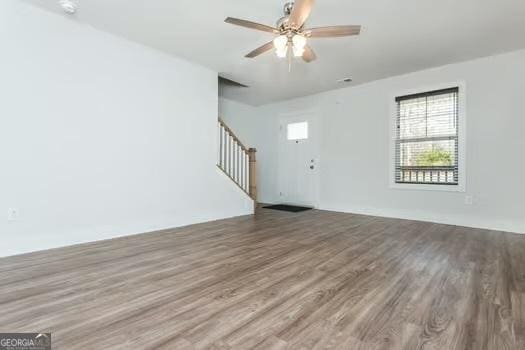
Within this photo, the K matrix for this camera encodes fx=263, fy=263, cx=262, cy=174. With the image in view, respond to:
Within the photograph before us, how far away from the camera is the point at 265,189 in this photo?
6.84 meters

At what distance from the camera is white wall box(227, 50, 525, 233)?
370cm

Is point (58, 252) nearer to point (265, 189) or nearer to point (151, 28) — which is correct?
point (151, 28)

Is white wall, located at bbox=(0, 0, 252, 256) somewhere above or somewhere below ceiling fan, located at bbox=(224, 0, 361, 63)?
below

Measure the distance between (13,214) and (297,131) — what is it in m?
5.05

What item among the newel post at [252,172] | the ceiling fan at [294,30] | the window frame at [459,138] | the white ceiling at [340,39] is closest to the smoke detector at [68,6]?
the white ceiling at [340,39]

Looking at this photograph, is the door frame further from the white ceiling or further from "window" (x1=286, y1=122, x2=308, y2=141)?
the white ceiling

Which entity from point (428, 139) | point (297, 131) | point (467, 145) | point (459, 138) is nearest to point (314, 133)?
point (297, 131)

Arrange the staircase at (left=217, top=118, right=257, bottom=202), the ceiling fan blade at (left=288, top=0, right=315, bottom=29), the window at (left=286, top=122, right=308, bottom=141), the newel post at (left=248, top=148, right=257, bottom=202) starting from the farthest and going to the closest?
the window at (left=286, top=122, right=308, bottom=141), the newel post at (left=248, top=148, right=257, bottom=202), the staircase at (left=217, top=118, right=257, bottom=202), the ceiling fan blade at (left=288, top=0, right=315, bottom=29)

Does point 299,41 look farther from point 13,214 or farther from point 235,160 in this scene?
point 13,214

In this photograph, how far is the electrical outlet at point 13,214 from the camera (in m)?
2.64

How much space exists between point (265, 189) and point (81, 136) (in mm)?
4422

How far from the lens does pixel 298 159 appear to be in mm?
6141

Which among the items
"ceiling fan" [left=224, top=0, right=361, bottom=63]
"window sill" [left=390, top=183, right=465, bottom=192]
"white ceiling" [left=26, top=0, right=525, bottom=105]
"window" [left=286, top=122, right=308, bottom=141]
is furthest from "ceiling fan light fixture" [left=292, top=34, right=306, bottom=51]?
"window" [left=286, top=122, right=308, bottom=141]

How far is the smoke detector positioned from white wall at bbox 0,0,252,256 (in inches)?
9.3
